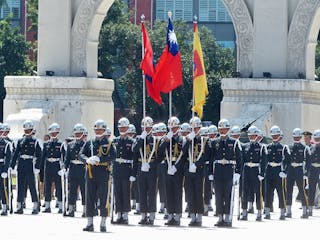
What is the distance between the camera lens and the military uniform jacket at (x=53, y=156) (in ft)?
103

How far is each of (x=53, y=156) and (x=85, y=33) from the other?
8420 mm

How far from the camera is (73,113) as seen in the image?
128 ft

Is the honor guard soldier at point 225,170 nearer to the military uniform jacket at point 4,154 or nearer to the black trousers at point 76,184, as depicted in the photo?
the black trousers at point 76,184

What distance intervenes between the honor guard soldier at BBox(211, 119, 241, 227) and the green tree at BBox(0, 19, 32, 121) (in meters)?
32.5

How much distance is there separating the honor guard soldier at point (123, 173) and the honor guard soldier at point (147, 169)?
0.20 meters

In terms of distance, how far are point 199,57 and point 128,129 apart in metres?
2.37

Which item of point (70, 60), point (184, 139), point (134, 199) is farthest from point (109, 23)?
point (184, 139)

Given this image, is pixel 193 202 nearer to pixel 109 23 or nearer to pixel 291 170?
pixel 291 170

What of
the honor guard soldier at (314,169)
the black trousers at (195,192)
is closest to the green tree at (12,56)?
the honor guard soldier at (314,169)

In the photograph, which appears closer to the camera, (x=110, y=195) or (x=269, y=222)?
(x=110, y=195)

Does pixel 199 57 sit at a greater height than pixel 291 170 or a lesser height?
greater

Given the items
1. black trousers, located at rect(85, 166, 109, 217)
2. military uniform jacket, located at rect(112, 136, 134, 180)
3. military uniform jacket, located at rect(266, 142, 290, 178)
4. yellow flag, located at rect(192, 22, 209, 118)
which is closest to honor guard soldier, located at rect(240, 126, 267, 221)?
military uniform jacket, located at rect(266, 142, 290, 178)

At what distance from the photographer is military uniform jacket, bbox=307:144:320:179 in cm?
3253

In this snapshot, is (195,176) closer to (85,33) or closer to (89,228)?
(89,228)
